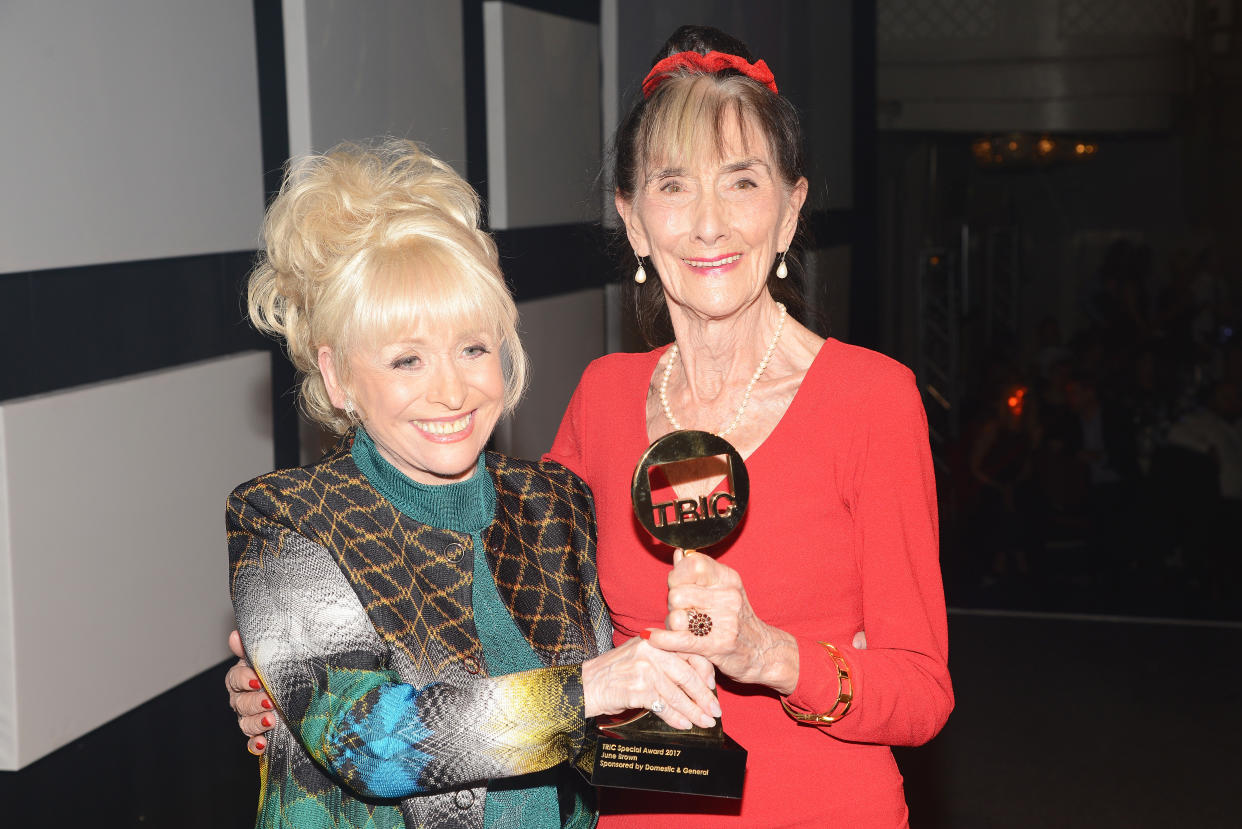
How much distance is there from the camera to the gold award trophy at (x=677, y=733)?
1592mm

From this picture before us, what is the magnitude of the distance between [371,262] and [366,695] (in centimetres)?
58

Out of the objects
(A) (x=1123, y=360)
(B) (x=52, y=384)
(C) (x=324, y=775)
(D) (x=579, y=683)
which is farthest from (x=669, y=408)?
(A) (x=1123, y=360)

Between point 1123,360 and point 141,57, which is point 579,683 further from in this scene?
point 1123,360

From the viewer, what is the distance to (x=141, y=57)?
2.40 metres

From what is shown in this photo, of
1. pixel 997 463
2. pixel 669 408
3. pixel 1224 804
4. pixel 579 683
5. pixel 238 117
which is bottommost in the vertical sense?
pixel 1224 804

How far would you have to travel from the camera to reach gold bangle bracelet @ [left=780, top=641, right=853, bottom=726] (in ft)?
5.50


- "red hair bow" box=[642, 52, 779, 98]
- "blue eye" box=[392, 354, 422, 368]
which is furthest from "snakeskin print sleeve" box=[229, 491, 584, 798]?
"red hair bow" box=[642, 52, 779, 98]

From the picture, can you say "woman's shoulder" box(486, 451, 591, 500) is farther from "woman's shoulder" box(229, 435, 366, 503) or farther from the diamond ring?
the diamond ring

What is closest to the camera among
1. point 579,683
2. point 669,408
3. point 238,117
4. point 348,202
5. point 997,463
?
point 579,683

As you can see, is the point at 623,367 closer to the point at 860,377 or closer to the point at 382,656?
the point at 860,377

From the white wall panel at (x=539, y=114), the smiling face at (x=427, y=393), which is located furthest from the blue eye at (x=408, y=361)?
the white wall panel at (x=539, y=114)

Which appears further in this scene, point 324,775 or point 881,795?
point 881,795

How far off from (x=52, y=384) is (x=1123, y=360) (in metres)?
6.20

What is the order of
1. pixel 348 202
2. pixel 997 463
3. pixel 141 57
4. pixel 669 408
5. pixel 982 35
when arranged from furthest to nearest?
pixel 982 35, pixel 997 463, pixel 141 57, pixel 669 408, pixel 348 202
